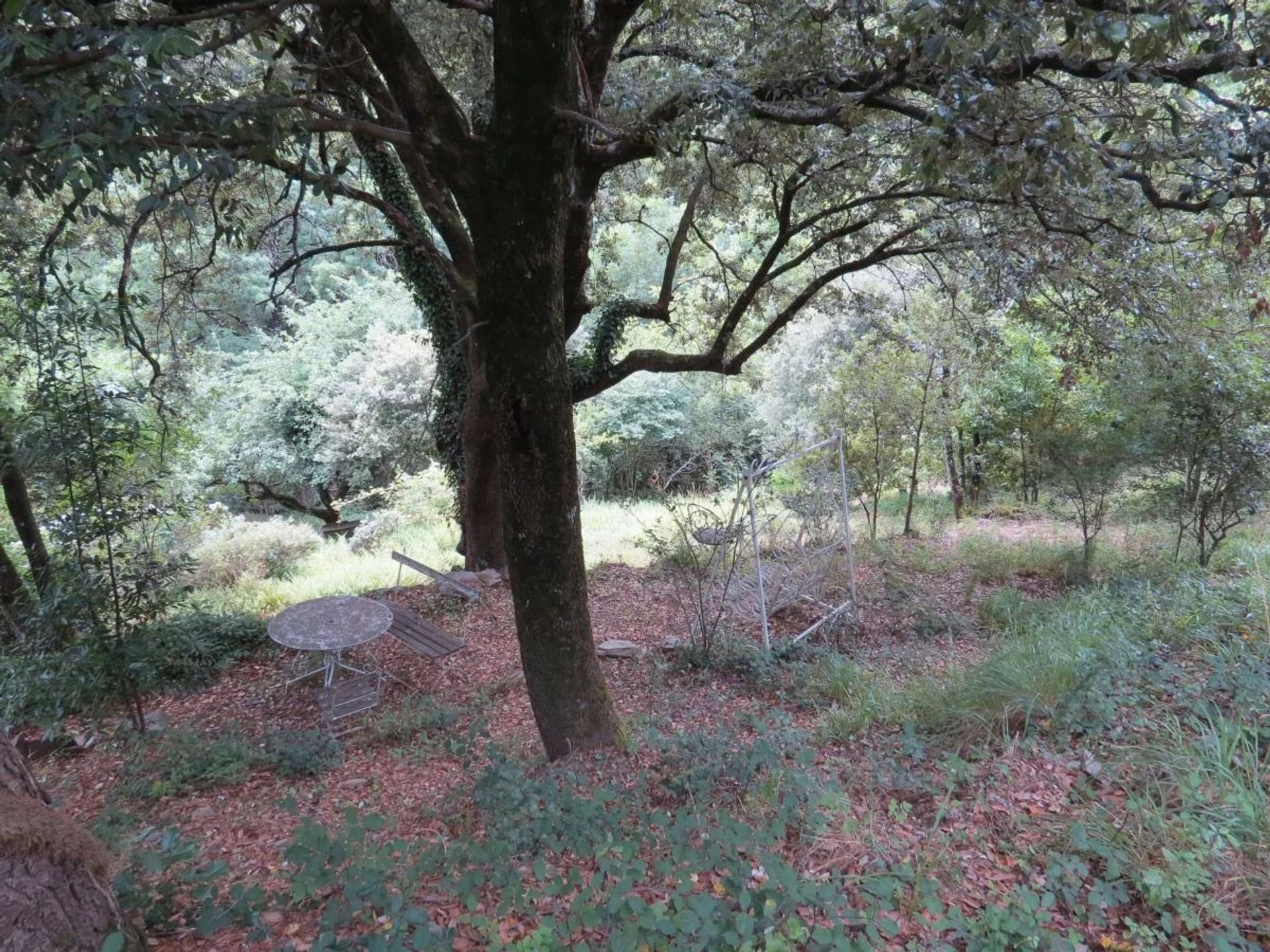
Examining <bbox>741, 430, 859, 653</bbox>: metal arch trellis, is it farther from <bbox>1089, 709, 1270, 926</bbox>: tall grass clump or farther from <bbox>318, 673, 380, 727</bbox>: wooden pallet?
<bbox>318, 673, 380, 727</bbox>: wooden pallet

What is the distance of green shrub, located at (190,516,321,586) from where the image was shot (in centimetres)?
1048

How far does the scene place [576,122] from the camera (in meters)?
2.86

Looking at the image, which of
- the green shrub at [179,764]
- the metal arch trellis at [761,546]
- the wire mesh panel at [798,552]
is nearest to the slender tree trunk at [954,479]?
the wire mesh panel at [798,552]

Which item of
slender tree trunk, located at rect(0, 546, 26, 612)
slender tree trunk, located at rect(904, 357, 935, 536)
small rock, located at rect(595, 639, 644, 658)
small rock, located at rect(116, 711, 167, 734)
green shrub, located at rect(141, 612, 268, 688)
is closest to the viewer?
small rock, located at rect(116, 711, 167, 734)

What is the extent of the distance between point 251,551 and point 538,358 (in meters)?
10.7

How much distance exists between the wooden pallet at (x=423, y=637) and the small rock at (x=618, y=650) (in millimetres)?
1223

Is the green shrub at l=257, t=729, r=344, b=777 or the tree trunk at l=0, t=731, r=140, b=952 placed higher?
the tree trunk at l=0, t=731, r=140, b=952

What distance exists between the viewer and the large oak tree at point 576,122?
2301mm

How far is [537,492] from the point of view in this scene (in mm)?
3289

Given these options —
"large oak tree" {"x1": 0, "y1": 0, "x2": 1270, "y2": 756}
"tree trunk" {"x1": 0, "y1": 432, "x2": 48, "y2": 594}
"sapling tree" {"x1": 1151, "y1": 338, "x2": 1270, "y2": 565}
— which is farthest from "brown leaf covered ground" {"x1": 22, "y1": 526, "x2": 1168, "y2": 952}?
"tree trunk" {"x1": 0, "y1": 432, "x2": 48, "y2": 594}

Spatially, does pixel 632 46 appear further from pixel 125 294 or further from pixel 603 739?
pixel 603 739

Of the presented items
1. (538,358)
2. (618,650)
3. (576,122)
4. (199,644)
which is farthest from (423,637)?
(576,122)

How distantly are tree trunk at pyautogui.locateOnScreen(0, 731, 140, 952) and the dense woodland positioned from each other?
0.4 inches

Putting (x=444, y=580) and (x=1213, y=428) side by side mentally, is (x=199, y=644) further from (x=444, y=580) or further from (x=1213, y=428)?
(x=1213, y=428)
